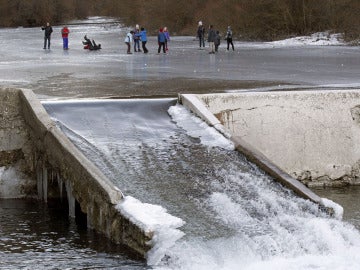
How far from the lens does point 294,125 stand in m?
15.3

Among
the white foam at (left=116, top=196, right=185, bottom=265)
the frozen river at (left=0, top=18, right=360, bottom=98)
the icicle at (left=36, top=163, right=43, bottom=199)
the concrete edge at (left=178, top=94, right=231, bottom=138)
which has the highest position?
the concrete edge at (left=178, top=94, right=231, bottom=138)

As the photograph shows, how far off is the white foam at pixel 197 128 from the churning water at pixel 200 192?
0.02m

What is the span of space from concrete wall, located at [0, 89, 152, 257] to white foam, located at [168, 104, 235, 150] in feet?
7.47

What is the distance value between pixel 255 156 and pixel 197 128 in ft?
4.65

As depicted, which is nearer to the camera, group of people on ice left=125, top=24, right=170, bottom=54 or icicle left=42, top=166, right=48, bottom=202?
icicle left=42, top=166, right=48, bottom=202

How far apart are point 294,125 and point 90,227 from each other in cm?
504

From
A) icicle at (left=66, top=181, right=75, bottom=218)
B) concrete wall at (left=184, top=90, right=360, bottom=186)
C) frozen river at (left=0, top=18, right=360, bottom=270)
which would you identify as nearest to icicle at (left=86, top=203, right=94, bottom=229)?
frozen river at (left=0, top=18, right=360, bottom=270)

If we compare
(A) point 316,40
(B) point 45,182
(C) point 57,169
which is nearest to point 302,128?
(B) point 45,182

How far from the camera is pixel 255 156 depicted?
1302 centimetres

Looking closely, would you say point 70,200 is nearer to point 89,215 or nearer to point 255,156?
point 89,215

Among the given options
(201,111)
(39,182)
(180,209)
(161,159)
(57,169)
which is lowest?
(39,182)

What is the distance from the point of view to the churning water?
10.3m

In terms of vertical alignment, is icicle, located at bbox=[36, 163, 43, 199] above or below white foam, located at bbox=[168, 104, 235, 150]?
below

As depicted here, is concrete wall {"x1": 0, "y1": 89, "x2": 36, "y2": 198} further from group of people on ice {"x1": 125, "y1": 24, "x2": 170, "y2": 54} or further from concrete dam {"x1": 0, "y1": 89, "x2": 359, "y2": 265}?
group of people on ice {"x1": 125, "y1": 24, "x2": 170, "y2": 54}
